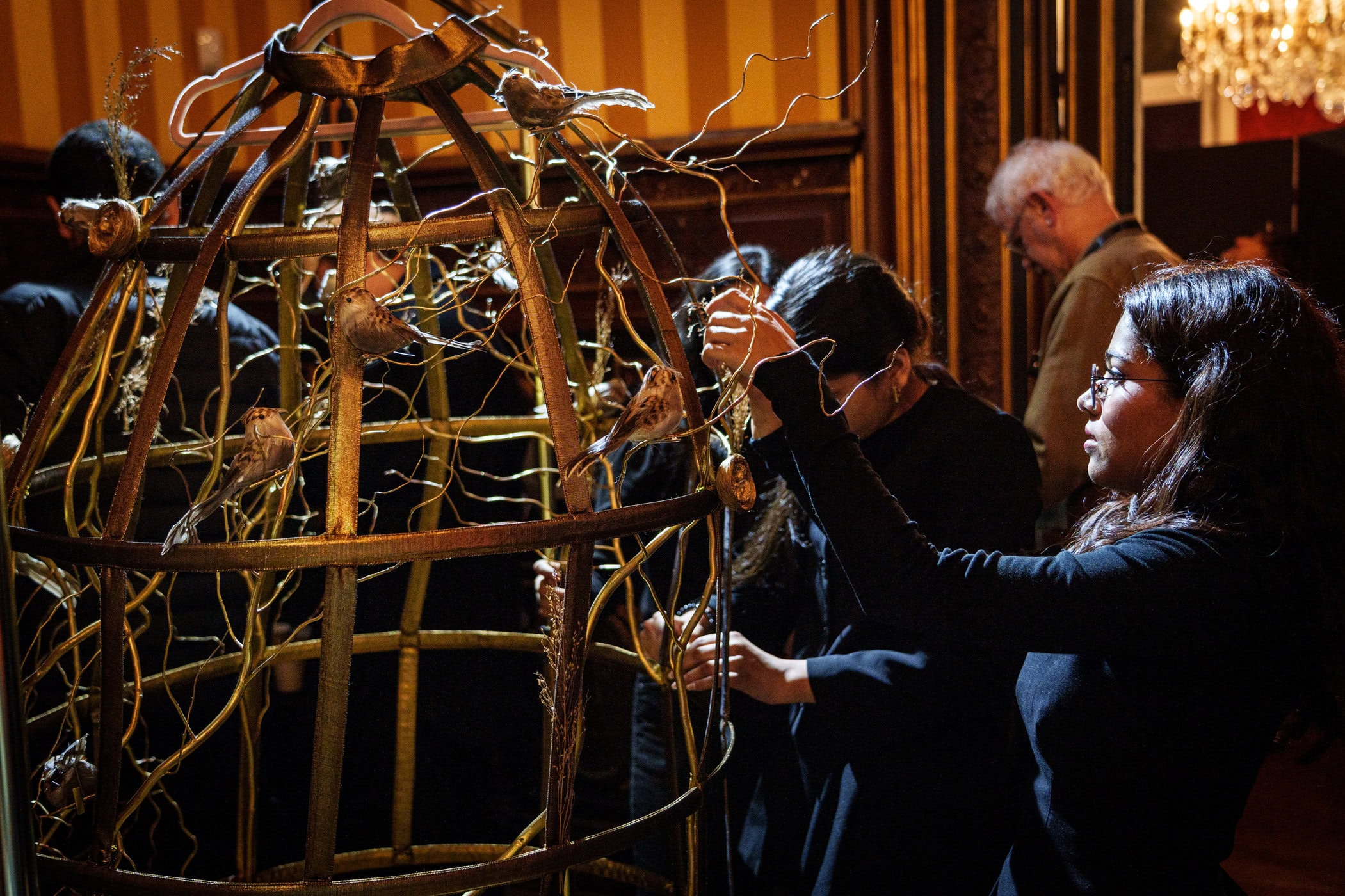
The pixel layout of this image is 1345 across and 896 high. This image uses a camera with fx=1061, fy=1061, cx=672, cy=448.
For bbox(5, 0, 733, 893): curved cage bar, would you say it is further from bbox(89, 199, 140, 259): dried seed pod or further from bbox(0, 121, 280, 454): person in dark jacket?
bbox(0, 121, 280, 454): person in dark jacket

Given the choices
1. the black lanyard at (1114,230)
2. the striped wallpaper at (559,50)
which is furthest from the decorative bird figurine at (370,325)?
the striped wallpaper at (559,50)

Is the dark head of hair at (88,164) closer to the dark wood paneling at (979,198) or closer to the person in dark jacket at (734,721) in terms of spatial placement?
the person in dark jacket at (734,721)

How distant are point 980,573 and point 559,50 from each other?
2.35m

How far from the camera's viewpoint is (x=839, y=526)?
911mm

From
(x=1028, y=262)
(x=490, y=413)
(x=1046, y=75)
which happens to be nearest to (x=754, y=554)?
(x=490, y=413)

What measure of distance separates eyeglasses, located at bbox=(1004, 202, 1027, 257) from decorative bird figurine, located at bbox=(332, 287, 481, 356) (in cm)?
176

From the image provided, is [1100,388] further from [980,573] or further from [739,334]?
[739,334]

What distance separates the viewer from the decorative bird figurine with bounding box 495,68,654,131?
75 centimetres

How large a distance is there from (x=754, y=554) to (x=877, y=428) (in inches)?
9.6

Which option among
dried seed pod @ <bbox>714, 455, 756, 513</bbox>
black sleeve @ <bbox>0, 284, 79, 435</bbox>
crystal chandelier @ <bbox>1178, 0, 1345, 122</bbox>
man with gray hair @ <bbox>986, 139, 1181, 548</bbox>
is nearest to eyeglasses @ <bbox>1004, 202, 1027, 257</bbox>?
man with gray hair @ <bbox>986, 139, 1181, 548</bbox>

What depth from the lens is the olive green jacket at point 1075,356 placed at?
1.90 m

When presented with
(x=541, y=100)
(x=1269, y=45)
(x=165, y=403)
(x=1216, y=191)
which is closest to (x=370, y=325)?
(x=541, y=100)

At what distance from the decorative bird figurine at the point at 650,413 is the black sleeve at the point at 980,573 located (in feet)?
0.74

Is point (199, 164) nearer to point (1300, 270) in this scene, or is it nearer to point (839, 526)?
point (839, 526)
